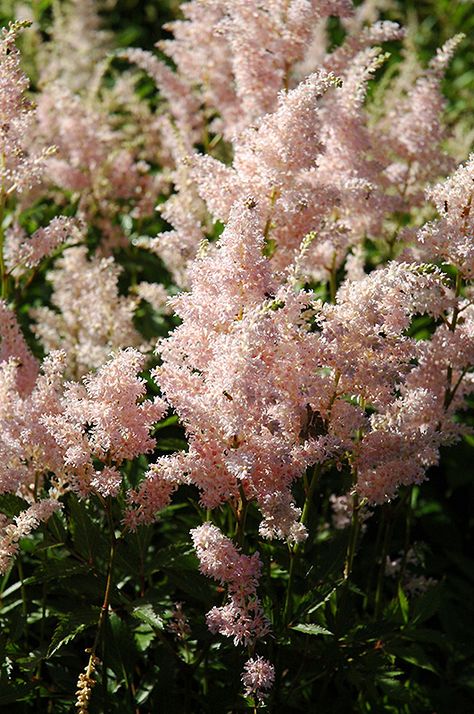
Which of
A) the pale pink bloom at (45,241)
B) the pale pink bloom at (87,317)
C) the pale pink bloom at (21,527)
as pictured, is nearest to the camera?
the pale pink bloom at (21,527)

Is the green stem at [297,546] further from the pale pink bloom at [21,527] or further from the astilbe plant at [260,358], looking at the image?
the pale pink bloom at [21,527]

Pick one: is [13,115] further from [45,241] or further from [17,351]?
[17,351]

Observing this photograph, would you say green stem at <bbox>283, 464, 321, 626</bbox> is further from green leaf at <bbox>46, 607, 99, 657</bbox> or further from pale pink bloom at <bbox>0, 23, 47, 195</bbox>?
pale pink bloom at <bbox>0, 23, 47, 195</bbox>

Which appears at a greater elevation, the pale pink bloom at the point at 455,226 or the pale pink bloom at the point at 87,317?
the pale pink bloom at the point at 455,226

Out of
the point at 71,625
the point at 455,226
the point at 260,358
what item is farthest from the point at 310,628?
the point at 455,226

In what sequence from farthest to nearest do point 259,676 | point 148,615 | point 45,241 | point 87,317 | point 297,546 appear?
point 87,317
point 45,241
point 297,546
point 148,615
point 259,676

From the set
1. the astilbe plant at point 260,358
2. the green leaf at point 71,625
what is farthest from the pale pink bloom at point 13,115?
the green leaf at point 71,625

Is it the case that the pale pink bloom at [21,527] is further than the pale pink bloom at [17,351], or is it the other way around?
the pale pink bloom at [17,351]

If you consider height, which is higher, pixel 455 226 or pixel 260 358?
pixel 455 226

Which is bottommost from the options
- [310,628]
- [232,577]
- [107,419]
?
[310,628]
